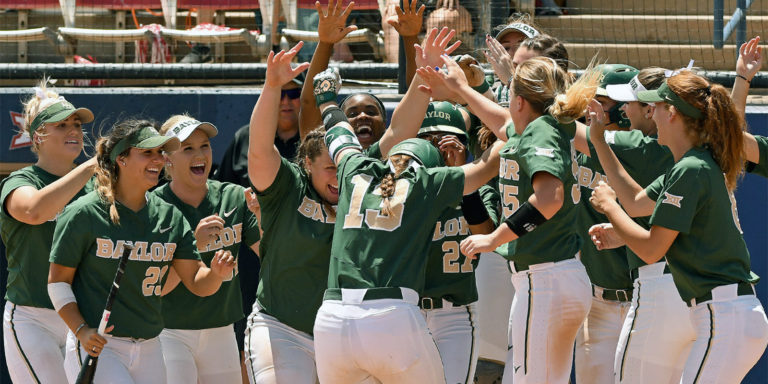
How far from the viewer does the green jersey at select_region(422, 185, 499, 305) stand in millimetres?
4488

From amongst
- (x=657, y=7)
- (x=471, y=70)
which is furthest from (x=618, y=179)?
(x=657, y=7)

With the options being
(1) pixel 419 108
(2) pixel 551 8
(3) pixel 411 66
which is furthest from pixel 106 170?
(2) pixel 551 8

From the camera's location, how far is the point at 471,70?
5066 millimetres

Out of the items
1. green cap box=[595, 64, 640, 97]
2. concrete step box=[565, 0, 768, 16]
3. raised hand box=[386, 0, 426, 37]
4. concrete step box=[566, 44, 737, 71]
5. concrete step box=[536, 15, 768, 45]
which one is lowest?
green cap box=[595, 64, 640, 97]

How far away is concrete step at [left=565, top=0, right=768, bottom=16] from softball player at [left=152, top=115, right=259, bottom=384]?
11.5 ft

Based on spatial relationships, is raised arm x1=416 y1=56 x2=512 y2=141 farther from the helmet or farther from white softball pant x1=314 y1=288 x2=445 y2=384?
Answer: white softball pant x1=314 y1=288 x2=445 y2=384

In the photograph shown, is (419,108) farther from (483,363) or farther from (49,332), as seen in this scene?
(49,332)

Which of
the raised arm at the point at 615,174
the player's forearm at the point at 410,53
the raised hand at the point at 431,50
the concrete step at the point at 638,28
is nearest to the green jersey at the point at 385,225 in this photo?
the raised arm at the point at 615,174

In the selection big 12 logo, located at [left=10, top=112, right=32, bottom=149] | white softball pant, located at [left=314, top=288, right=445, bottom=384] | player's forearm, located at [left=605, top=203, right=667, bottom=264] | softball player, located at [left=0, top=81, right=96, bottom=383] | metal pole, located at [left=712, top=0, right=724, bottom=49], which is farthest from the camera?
metal pole, located at [left=712, top=0, right=724, bottom=49]

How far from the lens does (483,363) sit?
5.59 meters

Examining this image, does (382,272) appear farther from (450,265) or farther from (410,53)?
(410,53)

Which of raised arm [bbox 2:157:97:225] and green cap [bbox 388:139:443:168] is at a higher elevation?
green cap [bbox 388:139:443:168]

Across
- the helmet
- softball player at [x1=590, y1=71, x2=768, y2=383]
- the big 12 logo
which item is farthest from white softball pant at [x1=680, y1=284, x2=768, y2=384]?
the big 12 logo

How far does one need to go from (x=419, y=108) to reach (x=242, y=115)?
200 cm
